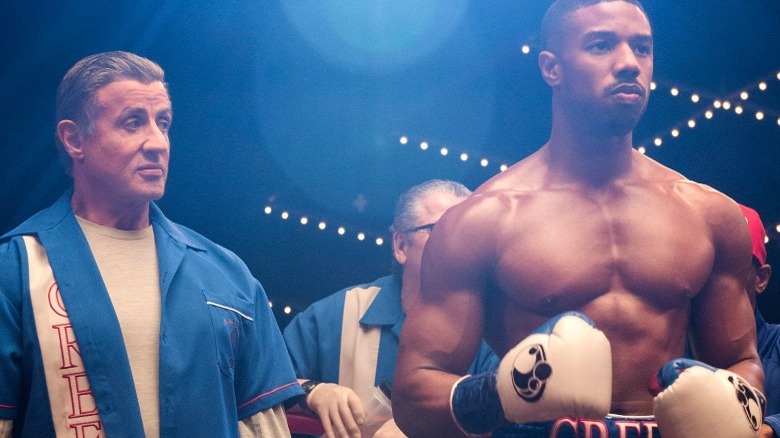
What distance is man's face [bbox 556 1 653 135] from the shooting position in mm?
2092

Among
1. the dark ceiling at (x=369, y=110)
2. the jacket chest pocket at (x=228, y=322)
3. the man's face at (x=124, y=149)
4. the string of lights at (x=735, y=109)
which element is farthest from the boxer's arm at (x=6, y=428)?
the string of lights at (x=735, y=109)

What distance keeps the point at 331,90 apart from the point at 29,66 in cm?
89

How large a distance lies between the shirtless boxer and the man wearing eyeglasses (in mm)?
513

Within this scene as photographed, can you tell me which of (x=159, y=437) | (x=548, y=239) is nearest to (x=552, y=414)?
(x=548, y=239)

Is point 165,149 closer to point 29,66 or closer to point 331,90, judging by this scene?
point 29,66

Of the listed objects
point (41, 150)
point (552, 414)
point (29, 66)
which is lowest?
point (552, 414)

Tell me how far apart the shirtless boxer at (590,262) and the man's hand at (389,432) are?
1.12 ft

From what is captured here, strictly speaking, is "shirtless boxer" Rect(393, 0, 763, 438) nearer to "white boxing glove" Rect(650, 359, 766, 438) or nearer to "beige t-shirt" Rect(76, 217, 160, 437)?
"white boxing glove" Rect(650, 359, 766, 438)

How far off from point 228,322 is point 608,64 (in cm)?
98

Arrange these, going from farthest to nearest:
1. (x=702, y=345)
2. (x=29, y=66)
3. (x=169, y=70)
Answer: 1. (x=169, y=70)
2. (x=29, y=66)
3. (x=702, y=345)

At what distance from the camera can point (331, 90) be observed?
304 centimetres

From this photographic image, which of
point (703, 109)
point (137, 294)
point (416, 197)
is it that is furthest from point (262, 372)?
point (703, 109)

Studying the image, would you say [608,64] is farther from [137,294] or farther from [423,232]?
[137,294]

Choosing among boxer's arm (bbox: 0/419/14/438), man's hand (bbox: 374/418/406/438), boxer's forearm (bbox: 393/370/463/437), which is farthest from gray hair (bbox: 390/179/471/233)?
boxer's arm (bbox: 0/419/14/438)
